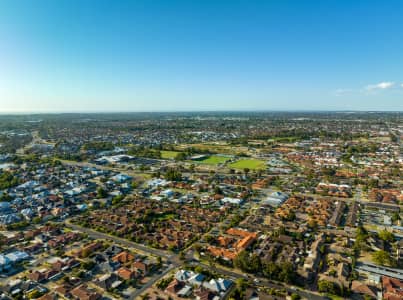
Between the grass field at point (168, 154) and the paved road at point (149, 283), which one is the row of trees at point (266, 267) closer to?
the paved road at point (149, 283)

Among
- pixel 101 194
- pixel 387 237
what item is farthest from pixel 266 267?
pixel 101 194

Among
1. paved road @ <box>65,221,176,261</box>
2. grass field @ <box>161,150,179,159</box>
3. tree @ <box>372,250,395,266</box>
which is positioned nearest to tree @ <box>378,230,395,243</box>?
tree @ <box>372,250,395,266</box>

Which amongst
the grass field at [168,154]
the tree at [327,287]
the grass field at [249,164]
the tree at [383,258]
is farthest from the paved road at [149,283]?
the grass field at [168,154]

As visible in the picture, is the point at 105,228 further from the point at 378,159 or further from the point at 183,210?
the point at 378,159

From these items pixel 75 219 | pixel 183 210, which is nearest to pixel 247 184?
pixel 183 210

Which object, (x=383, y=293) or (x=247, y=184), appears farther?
(x=247, y=184)

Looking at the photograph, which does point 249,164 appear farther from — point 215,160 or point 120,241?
point 120,241

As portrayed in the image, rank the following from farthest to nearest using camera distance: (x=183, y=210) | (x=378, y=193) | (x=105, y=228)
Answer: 1. (x=378, y=193)
2. (x=183, y=210)
3. (x=105, y=228)

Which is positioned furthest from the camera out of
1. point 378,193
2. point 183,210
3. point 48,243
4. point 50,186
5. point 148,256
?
point 50,186
